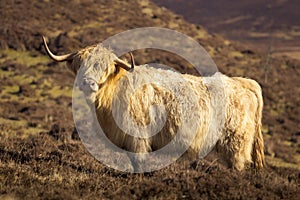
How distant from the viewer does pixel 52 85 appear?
1016 inches

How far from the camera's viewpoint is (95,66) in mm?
7363

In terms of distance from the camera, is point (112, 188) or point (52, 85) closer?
point (112, 188)

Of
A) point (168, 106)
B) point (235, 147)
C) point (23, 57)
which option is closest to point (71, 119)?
point (168, 106)

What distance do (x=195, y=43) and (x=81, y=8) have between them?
37.9ft

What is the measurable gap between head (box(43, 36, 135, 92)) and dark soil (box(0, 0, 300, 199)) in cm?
139

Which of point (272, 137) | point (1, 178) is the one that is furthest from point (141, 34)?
point (1, 178)

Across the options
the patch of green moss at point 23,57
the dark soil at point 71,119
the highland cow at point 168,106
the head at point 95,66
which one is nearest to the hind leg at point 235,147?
the highland cow at point 168,106

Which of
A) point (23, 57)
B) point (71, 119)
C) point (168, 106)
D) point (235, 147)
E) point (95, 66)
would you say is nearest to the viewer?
point (95, 66)

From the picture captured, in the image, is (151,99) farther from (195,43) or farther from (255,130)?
(195,43)

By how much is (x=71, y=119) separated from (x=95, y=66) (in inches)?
475

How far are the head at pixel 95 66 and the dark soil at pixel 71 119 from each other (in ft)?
4.57

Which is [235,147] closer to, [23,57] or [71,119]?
[71,119]

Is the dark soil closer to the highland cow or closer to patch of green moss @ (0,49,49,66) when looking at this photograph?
patch of green moss @ (0,49,49,66)

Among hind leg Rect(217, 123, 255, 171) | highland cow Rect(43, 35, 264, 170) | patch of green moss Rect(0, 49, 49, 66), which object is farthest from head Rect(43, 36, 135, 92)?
patch of green moss Rect(0, 49, 49, 66)
